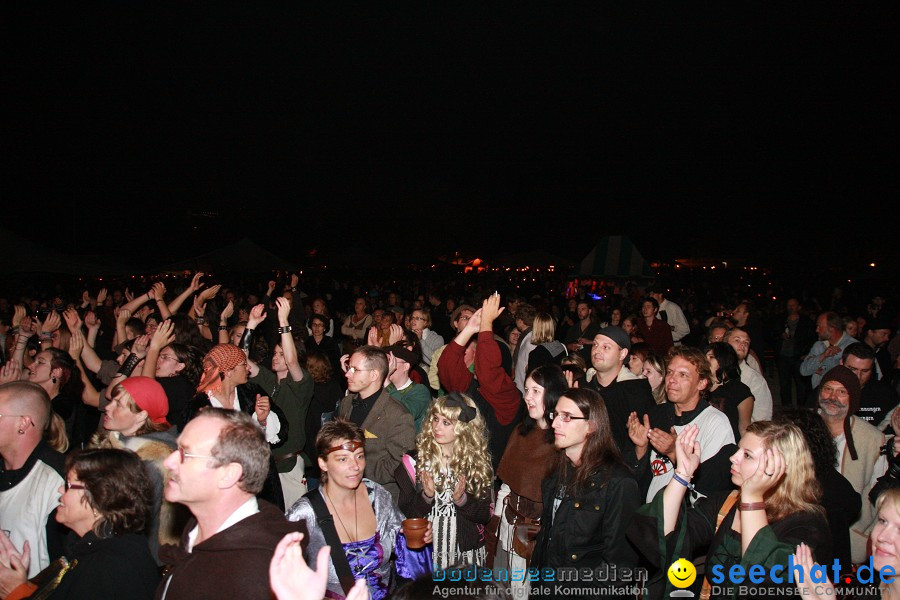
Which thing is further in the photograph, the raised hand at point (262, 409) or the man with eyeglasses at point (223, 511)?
the raised hand at point (262, 409)

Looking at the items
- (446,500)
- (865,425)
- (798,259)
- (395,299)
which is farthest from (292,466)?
(798,259)

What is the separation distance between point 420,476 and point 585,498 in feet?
3.68

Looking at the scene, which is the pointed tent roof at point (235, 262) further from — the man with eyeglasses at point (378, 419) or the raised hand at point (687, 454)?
the raised hand at point (687, 454)

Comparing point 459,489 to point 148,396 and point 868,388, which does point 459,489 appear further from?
point 868,388

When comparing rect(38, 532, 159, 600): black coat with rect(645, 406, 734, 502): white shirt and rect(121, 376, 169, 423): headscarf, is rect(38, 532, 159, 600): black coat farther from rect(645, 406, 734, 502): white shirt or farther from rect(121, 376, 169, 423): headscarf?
rect(645, 406, 734, 502): white shirt

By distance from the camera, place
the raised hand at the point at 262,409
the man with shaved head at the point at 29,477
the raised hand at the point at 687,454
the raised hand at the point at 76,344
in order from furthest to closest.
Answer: the raised hand at the point at 76,344 < the raised hand at the point at 262,409 < the man with shaved head at the point at 29,477 < the raised hand at the point at 687,454

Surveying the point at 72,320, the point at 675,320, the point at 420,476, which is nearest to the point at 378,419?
the point at 420,476

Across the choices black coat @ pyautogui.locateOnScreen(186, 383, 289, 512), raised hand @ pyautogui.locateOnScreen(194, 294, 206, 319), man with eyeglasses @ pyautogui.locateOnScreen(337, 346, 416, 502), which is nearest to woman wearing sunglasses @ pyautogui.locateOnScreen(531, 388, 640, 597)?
man with eyeglasses @ pyautogui.locateOnScreen(337, 346, 416, 502)

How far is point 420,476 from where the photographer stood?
376 cm

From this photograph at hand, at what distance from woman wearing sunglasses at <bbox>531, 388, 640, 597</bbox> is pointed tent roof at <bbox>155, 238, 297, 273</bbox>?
1978 cm

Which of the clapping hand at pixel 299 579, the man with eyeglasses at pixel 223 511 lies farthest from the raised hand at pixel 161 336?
the clapping hand at pixel 299 579

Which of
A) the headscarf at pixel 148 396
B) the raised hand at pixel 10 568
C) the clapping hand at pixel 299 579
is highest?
the headscarf at pixel 148 396

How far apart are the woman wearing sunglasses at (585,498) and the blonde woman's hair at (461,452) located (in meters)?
0.47

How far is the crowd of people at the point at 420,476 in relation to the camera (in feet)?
7.82
